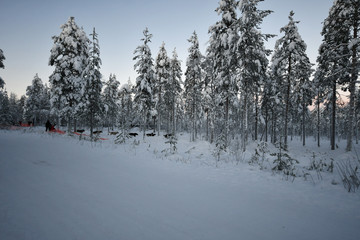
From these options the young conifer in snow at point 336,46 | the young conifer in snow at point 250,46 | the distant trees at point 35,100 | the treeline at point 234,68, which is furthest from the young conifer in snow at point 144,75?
the distant trees at point 35,100

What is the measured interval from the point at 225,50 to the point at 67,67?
16.6 meters

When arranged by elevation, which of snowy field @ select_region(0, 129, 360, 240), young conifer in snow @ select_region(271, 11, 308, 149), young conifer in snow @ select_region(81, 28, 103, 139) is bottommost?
snowy field @ select_region(0, 129, 360, 240)

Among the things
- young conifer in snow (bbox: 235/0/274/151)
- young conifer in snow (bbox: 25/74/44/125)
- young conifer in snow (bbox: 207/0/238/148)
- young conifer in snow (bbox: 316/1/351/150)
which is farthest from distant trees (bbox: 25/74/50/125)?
young conifer in snow (bbox: 316/1/351/150)

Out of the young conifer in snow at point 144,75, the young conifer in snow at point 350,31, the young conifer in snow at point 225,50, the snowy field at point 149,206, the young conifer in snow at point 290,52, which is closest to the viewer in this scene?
the snowy field at point 149,206

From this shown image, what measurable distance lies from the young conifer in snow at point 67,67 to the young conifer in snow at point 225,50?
47.4 feet

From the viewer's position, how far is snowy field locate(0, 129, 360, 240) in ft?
7.00

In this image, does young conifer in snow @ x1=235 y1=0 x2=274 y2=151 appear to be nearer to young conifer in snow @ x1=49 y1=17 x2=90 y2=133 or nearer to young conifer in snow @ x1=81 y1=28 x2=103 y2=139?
young conifer in snow @ x1=81 y1=28 x2=103 y2=139

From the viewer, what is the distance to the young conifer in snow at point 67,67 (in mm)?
17812

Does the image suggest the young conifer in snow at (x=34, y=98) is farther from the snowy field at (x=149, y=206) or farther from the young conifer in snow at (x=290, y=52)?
the young conifer in snow at (x=290, y=52)

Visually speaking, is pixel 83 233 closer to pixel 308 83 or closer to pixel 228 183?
pixel 228 183

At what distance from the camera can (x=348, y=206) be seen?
3500mm

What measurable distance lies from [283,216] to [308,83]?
91.6 feet

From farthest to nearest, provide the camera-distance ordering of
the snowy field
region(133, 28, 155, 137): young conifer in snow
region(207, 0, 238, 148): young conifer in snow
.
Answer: region(133, 28, 155, 137): young conifer in snow, region(207, 0, 238, 148): young conifer in snow, the snowy field

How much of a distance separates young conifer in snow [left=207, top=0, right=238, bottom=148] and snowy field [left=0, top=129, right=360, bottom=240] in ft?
35.0
